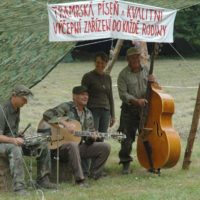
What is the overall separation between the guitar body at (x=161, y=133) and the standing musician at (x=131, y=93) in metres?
0.23

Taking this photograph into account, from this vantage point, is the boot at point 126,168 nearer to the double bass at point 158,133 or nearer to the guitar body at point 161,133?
the double bass at point 158,133

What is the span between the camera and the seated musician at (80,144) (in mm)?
8703

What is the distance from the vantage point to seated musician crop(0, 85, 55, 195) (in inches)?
319

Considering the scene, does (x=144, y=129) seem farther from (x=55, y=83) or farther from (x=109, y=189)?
(x=55, y=83)

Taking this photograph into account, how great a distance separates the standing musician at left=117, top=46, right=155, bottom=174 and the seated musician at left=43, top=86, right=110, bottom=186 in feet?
2.55

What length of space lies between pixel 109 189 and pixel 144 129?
1330 mm

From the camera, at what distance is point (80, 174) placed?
28.5ft

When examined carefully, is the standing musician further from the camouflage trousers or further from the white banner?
the camouflage trousers

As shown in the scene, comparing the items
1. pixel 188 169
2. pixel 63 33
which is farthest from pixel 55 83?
pixel 63 33

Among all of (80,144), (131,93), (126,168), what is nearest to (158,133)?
(131,93)

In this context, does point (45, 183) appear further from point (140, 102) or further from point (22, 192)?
point (140, 102)

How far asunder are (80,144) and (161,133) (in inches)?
44.6

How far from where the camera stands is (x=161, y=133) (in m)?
9.43

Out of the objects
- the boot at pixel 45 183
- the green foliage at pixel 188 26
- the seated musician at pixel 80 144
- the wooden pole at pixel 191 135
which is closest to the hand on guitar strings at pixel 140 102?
the seated musician at pixel 80 144
